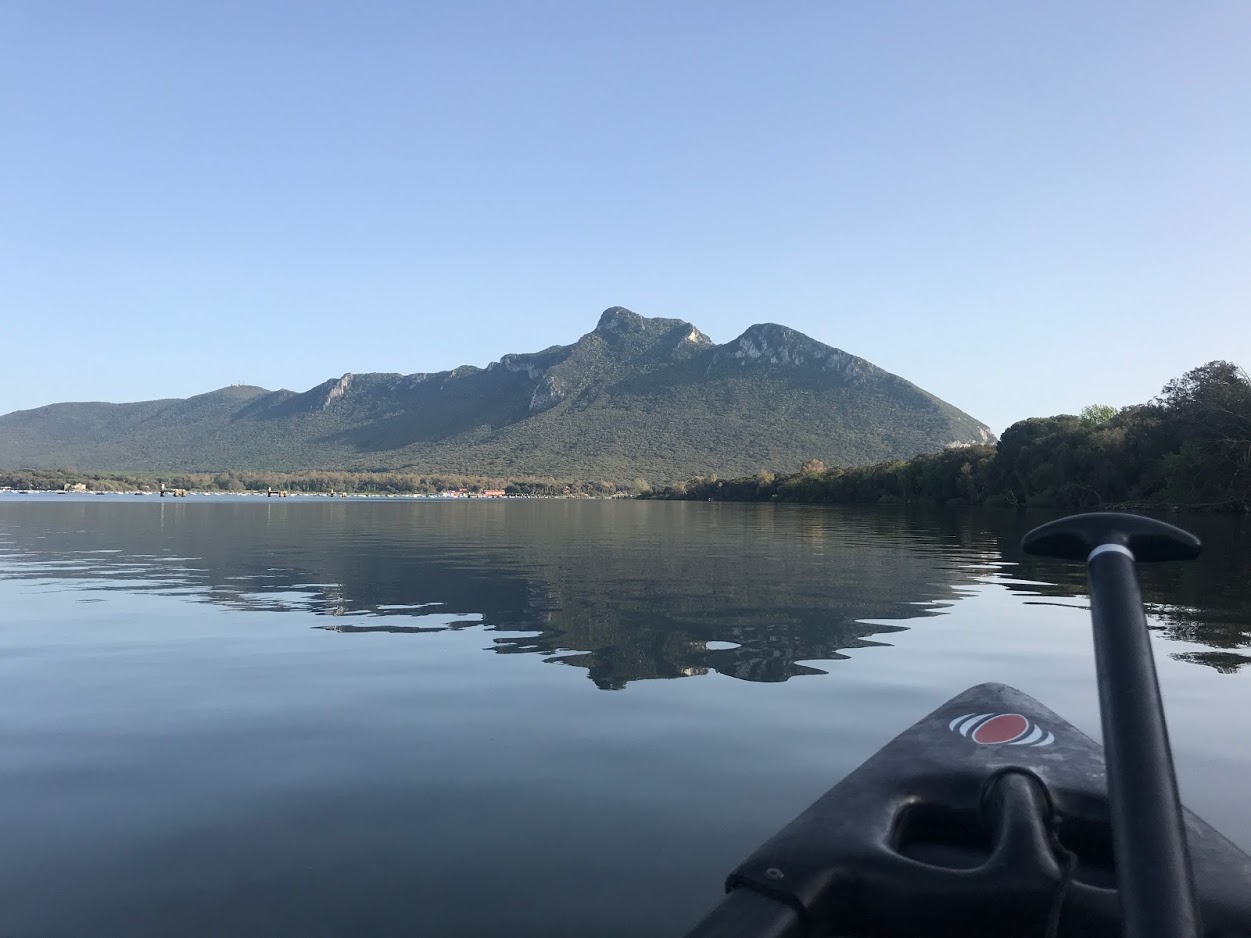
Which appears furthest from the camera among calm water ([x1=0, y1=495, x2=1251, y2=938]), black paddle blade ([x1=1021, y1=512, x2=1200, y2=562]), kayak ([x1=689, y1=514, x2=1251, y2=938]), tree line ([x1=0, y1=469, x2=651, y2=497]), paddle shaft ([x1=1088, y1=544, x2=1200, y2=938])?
tree line ([x1=0, y1=469, x2=651, y2=497])

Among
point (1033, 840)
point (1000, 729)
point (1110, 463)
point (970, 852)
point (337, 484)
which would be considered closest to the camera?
point (1033, 840)

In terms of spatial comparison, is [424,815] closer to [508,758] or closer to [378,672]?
[508,758]

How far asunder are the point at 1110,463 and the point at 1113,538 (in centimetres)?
8058

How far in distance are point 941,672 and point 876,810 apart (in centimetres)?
702

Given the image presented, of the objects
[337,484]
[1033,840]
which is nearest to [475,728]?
[1033,840]

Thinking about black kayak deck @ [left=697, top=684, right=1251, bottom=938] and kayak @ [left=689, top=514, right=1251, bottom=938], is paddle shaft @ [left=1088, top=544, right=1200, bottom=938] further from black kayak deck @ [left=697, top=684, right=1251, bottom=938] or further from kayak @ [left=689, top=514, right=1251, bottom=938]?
black kayak deck @ [left=697, top=684, right=1251, bottom=938]

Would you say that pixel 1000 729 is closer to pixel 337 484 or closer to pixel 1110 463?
pixel 1110 463

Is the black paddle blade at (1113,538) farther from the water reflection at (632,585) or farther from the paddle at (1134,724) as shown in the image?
the water reflection at (632,585)

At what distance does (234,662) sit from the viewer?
1120cm

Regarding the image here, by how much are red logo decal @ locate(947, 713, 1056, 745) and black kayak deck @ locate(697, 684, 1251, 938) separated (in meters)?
0.03

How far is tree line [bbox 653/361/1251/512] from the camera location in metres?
59.9

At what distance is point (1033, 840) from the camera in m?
3.51

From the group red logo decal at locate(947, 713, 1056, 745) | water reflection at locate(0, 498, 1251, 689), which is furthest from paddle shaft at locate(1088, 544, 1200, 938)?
water reflection at locate(0, 498, 1251, 689)

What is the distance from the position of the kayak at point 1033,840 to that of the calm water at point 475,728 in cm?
113
